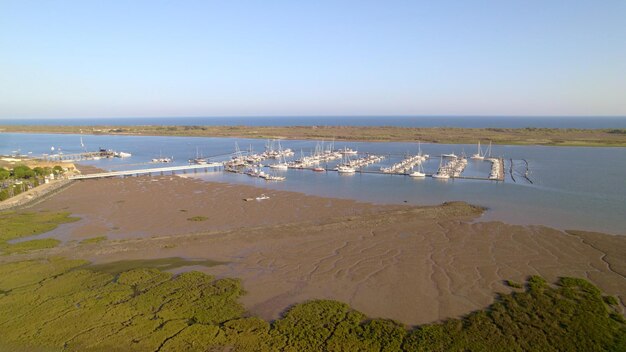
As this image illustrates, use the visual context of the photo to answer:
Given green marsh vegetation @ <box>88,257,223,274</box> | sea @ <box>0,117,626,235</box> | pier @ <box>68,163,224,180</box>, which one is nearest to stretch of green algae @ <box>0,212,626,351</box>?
green marsh vegetation @ <box>88,257,223,274</box>

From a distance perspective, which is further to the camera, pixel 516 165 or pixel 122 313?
pixel 516 165

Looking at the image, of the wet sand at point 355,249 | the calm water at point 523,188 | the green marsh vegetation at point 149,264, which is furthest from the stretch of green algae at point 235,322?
the calm water at point 523,188

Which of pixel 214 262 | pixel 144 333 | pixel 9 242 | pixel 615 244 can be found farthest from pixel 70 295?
pixel 615 244

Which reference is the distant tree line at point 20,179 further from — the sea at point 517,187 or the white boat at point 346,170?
the white boat at point 346,170

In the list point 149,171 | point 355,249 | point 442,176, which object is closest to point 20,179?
point 149,171

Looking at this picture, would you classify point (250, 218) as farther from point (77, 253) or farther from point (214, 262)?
point (77, 253)

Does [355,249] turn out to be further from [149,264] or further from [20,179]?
[20,179]

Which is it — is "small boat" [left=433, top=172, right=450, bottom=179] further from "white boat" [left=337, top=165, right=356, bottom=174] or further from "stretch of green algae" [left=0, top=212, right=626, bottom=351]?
"stretch of green algae" [left=0, top=212, right=626, bottom=351]
